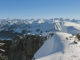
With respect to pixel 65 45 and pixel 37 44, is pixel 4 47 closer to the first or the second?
pixel 37 44

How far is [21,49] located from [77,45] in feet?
57.7

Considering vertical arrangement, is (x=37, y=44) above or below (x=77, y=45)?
below

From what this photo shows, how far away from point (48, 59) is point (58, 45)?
1792mm

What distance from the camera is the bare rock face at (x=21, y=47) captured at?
79.7 feet

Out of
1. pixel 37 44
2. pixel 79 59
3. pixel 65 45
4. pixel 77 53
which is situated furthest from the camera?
pixel 37 44

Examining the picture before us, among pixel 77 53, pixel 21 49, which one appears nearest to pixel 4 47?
pixel 21 49

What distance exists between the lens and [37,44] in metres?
24.8

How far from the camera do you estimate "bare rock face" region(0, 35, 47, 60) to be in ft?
79.7

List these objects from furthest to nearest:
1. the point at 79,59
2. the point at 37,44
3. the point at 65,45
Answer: the point at 37,44 → the point at 65,45 → the point at 79,59

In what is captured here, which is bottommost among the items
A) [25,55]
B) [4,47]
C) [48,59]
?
[25,55]

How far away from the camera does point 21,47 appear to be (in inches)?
1001

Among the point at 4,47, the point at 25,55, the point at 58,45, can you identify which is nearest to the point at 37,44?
the point at 25,55

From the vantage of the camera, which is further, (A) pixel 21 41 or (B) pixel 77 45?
(A) pixel 21 41

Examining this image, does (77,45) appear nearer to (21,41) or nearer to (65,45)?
(65,45)
